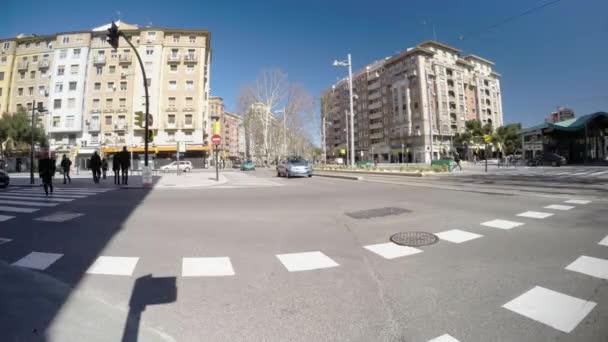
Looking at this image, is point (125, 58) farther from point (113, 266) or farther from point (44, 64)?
point (113, 266)

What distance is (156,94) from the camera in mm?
44344

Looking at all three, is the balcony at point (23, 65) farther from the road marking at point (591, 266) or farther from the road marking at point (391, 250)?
the road marking at point (591, 266)

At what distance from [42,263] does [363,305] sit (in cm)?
385

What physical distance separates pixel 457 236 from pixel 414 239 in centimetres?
75

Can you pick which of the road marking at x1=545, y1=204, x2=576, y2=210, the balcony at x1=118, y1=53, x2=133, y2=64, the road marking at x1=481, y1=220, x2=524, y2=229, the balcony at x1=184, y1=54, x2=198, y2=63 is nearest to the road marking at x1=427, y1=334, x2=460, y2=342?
the road marking at x1=481, y1=220, x2=524, y2=229

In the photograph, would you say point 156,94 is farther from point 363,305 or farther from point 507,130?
point 507,130

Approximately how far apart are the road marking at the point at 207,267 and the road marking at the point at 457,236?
3.33 metres

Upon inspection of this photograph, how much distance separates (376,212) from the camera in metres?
6.36

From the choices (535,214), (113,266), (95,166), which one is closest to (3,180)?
(95,166)

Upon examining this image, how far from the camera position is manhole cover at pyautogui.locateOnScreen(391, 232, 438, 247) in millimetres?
4012

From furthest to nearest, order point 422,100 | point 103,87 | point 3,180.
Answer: point 422,100 < point 103,87 < point 3,180

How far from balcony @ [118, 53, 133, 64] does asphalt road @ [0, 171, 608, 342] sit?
165 feet

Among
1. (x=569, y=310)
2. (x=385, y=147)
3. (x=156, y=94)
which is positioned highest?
(x=156, y=94)

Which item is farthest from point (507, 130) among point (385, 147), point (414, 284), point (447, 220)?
point (414, 284)
